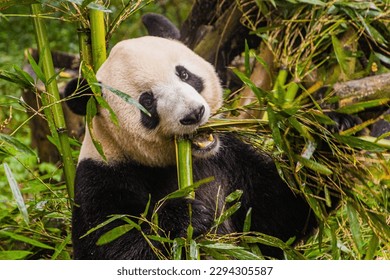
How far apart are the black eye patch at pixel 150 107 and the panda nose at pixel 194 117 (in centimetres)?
19

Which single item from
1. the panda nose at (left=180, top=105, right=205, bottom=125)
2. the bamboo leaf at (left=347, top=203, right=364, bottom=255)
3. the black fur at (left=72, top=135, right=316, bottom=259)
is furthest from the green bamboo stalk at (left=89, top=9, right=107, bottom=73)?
the bamboo leaf at (left=347, top=203, right=364, bottom=255)

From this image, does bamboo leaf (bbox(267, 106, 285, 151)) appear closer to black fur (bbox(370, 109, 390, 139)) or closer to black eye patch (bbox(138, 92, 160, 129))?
black eye patch (bbox(138, 92, 160, 129))

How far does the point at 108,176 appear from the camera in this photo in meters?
2.96

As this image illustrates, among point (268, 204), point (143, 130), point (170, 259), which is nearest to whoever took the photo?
point (170, 259)

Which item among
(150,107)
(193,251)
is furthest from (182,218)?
(150,107)

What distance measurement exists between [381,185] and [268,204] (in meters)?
0.65

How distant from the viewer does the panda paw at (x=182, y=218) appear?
274cm

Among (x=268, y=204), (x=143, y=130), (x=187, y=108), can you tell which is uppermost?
(x=187, y=108)

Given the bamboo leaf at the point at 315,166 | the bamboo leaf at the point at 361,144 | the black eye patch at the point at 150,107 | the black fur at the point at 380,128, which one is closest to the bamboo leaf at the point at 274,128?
the bamboo leaf at the point at 315,166

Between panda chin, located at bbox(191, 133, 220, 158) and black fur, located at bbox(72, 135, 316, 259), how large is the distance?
0.20 meters

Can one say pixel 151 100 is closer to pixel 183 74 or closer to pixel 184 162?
pixel 183 74
